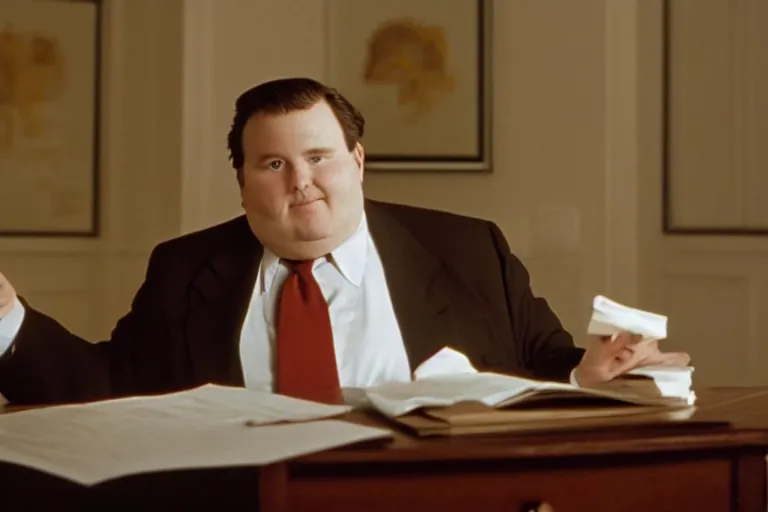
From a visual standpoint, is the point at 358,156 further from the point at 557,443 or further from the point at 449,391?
the point at 557,443

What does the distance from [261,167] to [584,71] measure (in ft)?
6.42

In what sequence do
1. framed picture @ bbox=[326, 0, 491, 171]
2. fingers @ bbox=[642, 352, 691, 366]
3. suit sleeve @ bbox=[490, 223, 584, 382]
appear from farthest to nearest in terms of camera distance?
framed picture @ bbox=[326, 0, 491, 171]
suit sleeve @ bbox=[490, 223, 584, 382]
fingers @ bbox=[642, 352, 691, 366]

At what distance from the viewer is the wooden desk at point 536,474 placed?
878 mm

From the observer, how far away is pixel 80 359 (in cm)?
158

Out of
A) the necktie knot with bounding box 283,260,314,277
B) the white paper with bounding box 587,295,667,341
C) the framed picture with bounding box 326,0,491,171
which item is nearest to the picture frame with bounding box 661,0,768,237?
the framed picture with bounding box 326,0,491,171

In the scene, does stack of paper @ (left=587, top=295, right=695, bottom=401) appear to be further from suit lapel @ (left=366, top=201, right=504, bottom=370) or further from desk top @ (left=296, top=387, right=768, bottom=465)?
suit lapel @ (left=366, top=201, right=504, bottom=370)

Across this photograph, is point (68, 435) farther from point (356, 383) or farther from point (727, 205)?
point (727, 205)

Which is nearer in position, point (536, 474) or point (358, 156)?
point (536, 474)

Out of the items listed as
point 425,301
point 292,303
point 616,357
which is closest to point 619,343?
point 616,357

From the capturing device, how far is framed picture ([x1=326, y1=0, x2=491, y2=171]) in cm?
329

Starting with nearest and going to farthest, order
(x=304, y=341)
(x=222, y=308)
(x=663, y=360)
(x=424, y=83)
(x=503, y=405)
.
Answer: (x=503, y=405), (x=663, y=360), (x=304, y=341), (x=222, y=308), (x=424, y=83)

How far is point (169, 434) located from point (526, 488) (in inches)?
12.7

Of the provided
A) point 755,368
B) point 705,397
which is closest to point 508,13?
point 755,368

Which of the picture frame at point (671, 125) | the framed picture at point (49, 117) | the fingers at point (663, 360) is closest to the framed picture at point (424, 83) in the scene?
the picture frame at point (671, 125)
